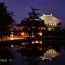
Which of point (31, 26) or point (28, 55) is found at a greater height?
point (31, 26)

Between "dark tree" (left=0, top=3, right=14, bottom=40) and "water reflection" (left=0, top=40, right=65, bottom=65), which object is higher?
"dark tree" (left=0, top=3, right=14, bottom=40)

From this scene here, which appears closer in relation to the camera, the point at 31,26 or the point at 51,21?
the point at 31,26

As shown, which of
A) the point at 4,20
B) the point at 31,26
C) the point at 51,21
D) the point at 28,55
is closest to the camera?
the point at 28,55

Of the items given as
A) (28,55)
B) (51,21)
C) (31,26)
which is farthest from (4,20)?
(51,21)

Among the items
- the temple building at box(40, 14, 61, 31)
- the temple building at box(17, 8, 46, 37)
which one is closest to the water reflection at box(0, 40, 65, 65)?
the temple building at box(17, 8, 46, 37)

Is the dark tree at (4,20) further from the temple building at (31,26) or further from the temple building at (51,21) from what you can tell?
the temple building at (51,21)

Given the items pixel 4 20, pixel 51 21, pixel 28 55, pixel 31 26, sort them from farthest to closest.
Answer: pixel 51 21
pixel 31 26
pixel 4 20
pixel 28 55

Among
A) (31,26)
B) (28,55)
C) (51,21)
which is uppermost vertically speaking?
(51,21)

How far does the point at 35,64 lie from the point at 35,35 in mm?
23329

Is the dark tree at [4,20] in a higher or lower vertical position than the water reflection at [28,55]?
higher

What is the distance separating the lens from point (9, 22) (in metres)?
33.5

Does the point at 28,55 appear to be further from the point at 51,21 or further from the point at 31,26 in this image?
the point at 51,21

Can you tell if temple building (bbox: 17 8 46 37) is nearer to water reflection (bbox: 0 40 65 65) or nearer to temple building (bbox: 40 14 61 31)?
temple building (bbox: 40 14 61 31)

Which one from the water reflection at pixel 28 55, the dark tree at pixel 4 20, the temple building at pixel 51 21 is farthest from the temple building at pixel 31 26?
the water reflection at pixel 28 55
